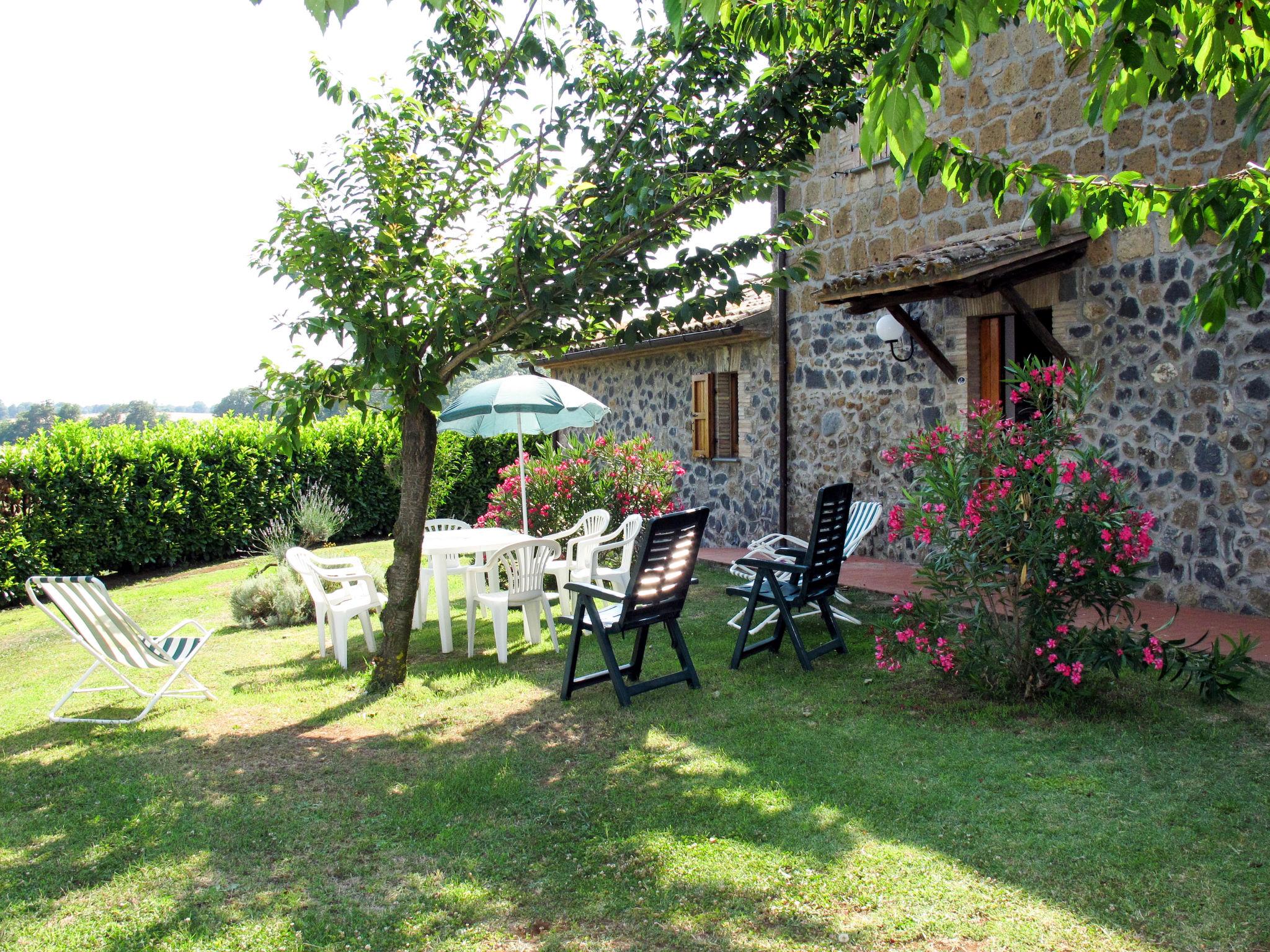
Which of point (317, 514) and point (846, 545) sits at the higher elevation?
point (317, 514)

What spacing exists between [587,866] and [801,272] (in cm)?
320

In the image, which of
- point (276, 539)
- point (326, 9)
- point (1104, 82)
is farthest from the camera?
point (276, 539)

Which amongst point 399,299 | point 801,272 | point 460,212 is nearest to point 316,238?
point 399,299

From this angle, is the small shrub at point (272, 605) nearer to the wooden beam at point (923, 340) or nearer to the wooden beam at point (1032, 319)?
the wooden beam at point (923, 340)

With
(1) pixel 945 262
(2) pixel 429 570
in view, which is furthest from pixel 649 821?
(1) pixel 945 262

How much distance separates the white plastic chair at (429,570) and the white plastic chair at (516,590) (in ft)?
0.96

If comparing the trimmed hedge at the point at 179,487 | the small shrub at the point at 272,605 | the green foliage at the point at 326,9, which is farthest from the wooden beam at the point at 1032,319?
the green foliage at the point at 326,9

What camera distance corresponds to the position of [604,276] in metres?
5.16

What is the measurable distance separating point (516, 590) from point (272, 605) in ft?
10.4

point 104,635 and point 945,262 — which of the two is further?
point 945,262

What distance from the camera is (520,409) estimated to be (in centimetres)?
779

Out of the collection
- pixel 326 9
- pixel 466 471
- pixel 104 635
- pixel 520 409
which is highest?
pixel 326 9

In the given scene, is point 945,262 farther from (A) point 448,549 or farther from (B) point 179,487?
(B) point 179,487

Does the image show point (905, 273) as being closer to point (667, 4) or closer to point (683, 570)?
point (683, 570)
